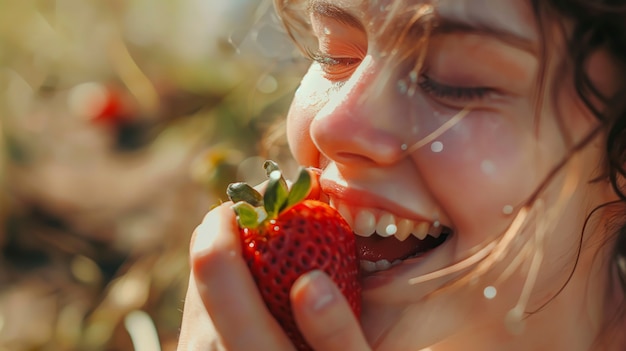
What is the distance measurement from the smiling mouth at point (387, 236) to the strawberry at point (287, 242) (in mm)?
35

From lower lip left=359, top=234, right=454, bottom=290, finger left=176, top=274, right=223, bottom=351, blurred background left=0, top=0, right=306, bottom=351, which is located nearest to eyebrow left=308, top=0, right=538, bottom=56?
lower lip left=359, top=234, right=454, bottom=290

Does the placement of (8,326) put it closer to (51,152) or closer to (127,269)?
(127,269)

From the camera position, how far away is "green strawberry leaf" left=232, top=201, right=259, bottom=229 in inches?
35.5

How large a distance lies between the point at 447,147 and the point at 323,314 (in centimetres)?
22

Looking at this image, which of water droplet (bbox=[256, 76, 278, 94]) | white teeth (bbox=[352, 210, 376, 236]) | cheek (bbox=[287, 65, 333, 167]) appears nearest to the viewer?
white teeth (bbox=[352, 210, 376, 236])

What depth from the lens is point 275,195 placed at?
0.90 metres

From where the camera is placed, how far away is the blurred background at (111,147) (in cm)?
206

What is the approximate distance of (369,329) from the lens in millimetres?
981

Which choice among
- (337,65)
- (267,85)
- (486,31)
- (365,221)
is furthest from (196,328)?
(267,85)

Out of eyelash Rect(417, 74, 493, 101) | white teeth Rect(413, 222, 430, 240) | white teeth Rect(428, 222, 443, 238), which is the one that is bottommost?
white teeth Rect(428, 222, 443, 238)

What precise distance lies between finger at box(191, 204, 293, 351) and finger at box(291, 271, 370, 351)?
53mm

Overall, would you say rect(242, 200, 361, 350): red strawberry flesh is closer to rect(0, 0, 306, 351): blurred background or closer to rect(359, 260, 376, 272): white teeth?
rect(359, 260, 376, 272): white teeth

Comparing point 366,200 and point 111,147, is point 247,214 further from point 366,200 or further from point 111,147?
point 111,147

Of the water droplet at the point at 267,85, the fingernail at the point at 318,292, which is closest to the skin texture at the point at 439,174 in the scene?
the fingernail at the point at 318,292
